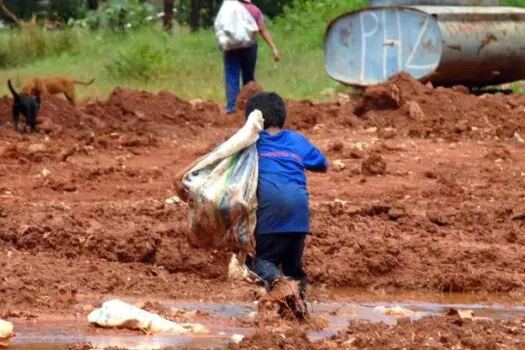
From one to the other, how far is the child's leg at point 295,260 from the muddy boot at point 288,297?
39 centimetres

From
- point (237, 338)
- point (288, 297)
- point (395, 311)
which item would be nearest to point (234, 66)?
point (395, 311)

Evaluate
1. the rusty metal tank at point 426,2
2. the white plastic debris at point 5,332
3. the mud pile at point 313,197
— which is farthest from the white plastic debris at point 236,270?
the rusty metal tank at point 426,2

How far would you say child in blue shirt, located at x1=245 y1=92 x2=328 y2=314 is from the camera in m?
7.55

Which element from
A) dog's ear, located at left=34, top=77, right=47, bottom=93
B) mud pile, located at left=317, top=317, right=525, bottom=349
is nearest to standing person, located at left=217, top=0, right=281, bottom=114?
dog's ear, located at left=34, top=77, right=47, bottom=93

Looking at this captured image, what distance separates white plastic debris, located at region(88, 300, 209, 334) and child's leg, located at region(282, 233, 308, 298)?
774mm

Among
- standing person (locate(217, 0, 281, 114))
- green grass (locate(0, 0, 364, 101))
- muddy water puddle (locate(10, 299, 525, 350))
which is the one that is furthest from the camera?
green grass (locate(0, 0, 364, 101))

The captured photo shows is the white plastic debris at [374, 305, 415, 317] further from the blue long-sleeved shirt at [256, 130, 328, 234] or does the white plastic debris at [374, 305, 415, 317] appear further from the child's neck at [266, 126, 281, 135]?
the child's neck at [266, 126, 281, 135]

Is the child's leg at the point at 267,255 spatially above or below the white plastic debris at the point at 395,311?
above

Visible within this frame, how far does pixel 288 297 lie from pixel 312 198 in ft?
15.0

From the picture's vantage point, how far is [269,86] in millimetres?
23609

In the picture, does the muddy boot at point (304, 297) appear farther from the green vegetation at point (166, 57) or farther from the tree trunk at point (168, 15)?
the tree trunk at point (168, 15)

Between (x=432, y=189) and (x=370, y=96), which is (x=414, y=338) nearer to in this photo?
(x=432, y=189)

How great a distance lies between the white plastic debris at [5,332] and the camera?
659 centimetres

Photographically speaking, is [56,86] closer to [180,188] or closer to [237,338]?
[180,188]
